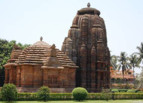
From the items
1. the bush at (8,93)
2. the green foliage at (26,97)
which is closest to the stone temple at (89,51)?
the green foliage at (26,97)

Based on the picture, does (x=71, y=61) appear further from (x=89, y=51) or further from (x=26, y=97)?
(x=26, y=97)

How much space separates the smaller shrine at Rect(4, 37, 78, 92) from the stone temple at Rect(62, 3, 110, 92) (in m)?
3.03

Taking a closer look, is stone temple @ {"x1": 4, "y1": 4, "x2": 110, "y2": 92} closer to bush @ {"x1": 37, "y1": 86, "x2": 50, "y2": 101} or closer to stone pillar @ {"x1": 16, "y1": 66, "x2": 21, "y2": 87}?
stone pillar @ {"x1": 16, "y1": 66, "x2": 21, "y2": 87}

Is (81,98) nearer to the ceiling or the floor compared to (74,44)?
nearer to the floor

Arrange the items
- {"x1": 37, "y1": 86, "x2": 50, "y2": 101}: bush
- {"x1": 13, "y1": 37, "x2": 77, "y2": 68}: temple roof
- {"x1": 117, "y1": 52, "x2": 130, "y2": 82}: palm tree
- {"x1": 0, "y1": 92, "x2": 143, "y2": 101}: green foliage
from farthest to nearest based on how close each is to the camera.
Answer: {"x1": 117, "y1": 52, "x2": 130, "y2": 82}: palm tree
{"x1": 13, "y1": 37, "x2": 77, "y2": 68}: temple roof
{"x1": 0, "y1": 92, "x2": 143, "y2": 101}: green foliage
{"x1": 37, "y1": 86, "x2": 50, "y2": 101}: bush

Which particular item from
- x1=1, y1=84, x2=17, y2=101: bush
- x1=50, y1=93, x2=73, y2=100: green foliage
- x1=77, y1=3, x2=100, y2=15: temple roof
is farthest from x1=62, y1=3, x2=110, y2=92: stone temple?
x1=1, y1=84, x2=17, y2=101: bush

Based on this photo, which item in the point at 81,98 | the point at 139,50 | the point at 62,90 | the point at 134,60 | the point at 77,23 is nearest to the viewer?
the point at 81,98

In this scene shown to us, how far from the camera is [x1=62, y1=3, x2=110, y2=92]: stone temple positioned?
3866 centimetres

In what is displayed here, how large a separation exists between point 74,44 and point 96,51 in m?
3.75

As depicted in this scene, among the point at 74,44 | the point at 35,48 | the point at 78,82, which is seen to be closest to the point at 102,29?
the point at 74,44

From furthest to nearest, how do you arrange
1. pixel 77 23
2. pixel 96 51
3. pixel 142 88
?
pixel 142 88, pixel 77 23, pixel 96 51

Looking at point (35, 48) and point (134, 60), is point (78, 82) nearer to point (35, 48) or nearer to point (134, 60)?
point (35, 48)

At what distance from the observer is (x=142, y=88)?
4650cm

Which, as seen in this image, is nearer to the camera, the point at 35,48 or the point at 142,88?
the point at 35,48
